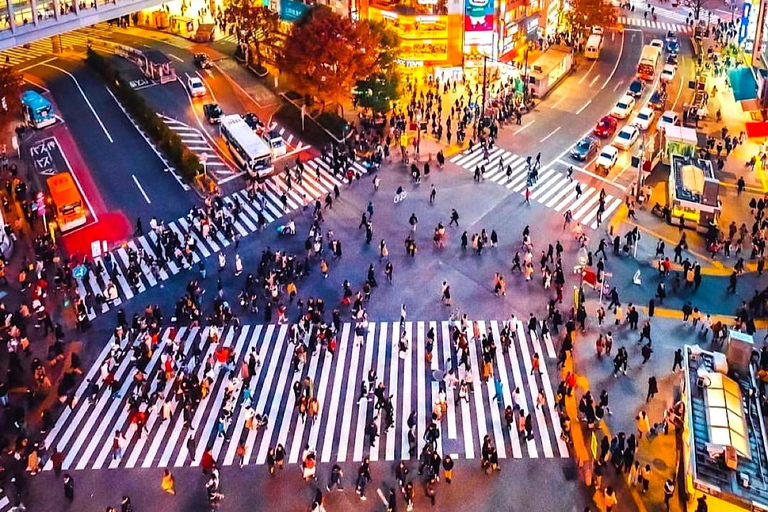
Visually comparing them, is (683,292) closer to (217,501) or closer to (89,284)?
(217,501)

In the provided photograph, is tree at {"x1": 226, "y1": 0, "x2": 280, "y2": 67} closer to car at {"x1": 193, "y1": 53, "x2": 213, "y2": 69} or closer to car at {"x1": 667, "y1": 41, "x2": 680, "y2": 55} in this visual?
car at {"x1": 193, "y1": 53, "x2": 213, "y2": 69}

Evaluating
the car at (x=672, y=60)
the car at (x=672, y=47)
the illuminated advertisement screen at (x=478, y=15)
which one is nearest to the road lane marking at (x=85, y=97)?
the illuminated advertisement screen at (x=478, y=15)

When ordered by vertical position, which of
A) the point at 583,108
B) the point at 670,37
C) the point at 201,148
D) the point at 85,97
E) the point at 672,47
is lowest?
the point at 201,148

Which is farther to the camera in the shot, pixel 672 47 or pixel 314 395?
pixel 672 47

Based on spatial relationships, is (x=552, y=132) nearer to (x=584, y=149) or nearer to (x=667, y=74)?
(x=584, y=149)

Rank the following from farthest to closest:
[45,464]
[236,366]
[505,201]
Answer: [505,201] < [236,366] < [45,464]

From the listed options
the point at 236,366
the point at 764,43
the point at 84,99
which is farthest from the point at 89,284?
the point at 764,43

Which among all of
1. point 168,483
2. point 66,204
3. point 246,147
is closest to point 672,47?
point 246,147

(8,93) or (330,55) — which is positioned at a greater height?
(330,55)
